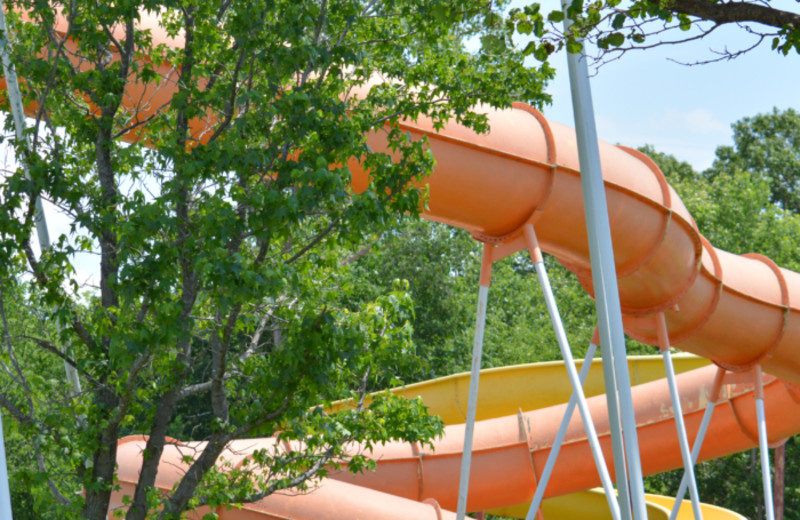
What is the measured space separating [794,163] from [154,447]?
97.8ft

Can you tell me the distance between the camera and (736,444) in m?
10.8

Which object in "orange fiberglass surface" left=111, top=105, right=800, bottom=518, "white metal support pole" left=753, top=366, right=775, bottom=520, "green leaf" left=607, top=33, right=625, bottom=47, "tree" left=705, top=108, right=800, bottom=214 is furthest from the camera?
"tree" left=705, top=108, right=800, bottom=214

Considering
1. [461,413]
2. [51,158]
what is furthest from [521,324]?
[51,158]

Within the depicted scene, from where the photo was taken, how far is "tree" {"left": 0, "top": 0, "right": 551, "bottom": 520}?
5.03 meters

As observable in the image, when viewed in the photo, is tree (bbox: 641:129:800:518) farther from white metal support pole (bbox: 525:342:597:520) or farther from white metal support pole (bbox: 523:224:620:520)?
white metal support pole (bbox: 523:224:620:520)

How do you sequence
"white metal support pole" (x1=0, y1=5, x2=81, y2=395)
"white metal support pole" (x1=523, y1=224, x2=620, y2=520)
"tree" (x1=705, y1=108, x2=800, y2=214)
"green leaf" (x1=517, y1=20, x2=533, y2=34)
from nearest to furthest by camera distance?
"green leaf" (x1=517, y1=20, x2=533, y2=34) → "white metal support pole" (x1=0, y1=5, x2=81, y2=395) → "white metal support pole" (x1=523, y1=224, x2=620, y2=520) → "tree" (x1=705, y1=108, x2=800, y2=214)

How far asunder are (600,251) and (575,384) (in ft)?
4.19

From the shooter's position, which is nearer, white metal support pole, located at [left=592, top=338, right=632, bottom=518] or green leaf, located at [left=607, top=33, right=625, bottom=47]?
green leaf, located at [left=607, top=33, right=625, bottom=47]

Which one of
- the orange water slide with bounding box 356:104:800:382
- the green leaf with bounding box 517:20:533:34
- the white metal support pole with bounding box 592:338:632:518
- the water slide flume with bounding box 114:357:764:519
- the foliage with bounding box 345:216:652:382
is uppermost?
the foliage with bounding box 345:216:652:382

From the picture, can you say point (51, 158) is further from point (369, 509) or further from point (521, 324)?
point (521, 324)

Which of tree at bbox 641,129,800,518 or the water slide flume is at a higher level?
tree at bbox 641,129,800,518

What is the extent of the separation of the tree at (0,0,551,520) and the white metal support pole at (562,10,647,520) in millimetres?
299

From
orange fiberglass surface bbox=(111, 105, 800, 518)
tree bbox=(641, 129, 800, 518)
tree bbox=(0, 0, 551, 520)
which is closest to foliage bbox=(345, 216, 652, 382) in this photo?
tree bbox=(641, 129, 800, 518)

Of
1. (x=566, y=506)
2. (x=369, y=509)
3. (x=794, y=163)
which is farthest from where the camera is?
(x=794, y=163)
